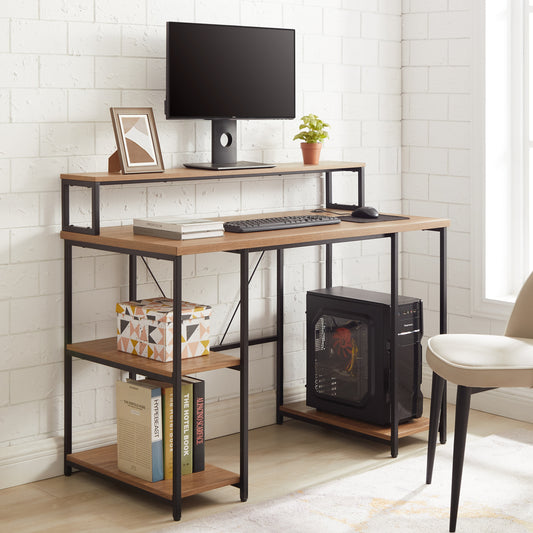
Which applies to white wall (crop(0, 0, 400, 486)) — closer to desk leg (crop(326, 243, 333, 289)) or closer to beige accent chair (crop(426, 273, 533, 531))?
desk leg (crop(326, 243, 333, 289))

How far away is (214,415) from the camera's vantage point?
3822 mm

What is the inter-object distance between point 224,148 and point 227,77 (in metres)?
0.27

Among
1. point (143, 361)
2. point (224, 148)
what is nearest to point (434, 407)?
point (143, 361)

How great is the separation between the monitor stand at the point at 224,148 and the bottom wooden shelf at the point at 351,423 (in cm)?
104

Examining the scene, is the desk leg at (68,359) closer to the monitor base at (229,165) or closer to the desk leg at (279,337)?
the monitor base at (229,165)

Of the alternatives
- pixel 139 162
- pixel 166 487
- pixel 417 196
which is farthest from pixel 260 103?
pixel 166 487

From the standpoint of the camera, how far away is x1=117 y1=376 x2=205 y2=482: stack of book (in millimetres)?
3111

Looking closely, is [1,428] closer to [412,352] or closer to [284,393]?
[284,393]

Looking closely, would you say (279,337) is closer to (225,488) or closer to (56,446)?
(225,488)

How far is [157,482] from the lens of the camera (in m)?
3.12

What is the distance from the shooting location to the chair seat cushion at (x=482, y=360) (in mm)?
2771

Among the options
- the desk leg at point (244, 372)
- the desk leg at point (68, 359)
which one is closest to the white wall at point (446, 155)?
the desk leg at point (244, 372)

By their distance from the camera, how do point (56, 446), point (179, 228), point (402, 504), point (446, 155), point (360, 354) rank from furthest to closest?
point (446, 155) < point (360, 354) < point (56, 446) < point (402, 504) < point (179, 228)

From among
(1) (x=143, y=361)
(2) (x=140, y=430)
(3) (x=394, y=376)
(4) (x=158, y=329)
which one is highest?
(4) (x=158, y=329)
